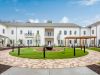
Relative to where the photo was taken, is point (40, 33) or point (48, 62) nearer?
point (48, 62)

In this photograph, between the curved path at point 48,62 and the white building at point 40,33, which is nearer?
the curved path at point 48,62

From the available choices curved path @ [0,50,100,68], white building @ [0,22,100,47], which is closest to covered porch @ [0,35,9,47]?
white building @ [0,22,100,47]

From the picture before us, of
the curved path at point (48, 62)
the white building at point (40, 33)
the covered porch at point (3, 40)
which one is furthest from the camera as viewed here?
the white building at point (40, 33)

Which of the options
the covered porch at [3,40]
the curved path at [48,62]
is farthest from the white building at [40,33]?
the curved path at [48,62]

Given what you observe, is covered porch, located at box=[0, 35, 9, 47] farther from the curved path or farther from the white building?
the curved path

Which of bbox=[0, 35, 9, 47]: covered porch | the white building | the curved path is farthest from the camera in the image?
the white building

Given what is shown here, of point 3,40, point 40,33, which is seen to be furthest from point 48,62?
point 40,33

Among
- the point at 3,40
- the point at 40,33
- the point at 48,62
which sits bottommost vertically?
the point at 48,62

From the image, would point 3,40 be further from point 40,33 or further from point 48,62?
point 48,62

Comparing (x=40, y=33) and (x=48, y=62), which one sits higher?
(x=40, y=33)

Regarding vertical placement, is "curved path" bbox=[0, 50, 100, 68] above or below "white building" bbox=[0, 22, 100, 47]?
below

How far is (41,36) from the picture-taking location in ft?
169

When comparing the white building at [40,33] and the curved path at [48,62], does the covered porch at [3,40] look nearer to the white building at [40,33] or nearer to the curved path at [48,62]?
the white building at [40,33]

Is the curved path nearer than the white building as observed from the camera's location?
Yes
